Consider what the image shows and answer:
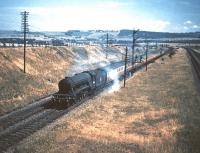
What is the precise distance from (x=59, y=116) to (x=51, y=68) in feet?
134

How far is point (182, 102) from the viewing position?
43062mm

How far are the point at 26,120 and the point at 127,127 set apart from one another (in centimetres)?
1100

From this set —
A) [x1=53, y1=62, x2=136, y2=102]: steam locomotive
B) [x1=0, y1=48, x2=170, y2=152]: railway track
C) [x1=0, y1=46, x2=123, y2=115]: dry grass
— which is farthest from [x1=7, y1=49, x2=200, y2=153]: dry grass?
[x1=0, y1=46, x2=123, y2=115]: dry grass

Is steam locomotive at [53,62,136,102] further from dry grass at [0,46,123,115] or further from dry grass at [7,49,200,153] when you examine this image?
dry grass at [0,46,123,115]

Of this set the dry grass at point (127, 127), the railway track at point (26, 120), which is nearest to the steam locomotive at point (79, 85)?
the railway track at point (26, 120)

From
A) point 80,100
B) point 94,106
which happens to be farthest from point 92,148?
point 80,100

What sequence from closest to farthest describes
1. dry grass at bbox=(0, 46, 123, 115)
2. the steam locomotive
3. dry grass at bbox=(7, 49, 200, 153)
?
1. dry grass at bbox=(7, 49, 200, 153)
2. the steam locomotive
3. dry grass at bbox=(0, 46, 123, 115)

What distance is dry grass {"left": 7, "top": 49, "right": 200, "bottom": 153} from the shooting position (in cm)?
2519

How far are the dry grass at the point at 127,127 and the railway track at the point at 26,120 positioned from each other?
3.95 ft

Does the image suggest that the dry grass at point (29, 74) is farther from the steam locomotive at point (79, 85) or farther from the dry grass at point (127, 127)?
the dry grass at point (127, 127)

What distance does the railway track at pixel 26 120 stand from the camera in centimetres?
2809

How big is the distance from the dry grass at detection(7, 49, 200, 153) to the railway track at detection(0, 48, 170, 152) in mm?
1205

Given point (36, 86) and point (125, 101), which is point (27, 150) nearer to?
point (125, 101)

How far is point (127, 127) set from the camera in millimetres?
31359
